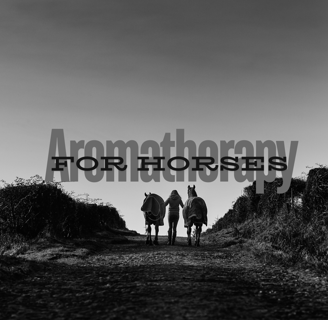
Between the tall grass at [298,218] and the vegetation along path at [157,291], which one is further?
the tall grass at [298,218]

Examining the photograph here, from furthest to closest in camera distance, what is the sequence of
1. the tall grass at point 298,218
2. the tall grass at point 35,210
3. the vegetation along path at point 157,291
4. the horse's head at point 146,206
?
the horse's head at point 146,206, the tall grass at point 35,210, the tall grass at point 298,218, the vegetation along path at point 157,291

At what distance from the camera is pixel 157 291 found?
6.27m

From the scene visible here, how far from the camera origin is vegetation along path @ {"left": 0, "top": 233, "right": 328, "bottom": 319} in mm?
5110

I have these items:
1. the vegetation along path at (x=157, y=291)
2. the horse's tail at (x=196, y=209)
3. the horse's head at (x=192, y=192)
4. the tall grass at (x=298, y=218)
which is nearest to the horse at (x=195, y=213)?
the horse's tail at (x=196, y=209)

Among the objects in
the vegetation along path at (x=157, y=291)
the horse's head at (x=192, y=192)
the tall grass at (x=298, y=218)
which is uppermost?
the horse's head at (x=192, y=192)

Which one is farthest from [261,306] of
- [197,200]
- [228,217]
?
[228,217]

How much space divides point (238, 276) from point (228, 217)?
77.6 feet

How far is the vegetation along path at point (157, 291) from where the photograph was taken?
5.11m

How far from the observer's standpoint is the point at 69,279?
7879 mm

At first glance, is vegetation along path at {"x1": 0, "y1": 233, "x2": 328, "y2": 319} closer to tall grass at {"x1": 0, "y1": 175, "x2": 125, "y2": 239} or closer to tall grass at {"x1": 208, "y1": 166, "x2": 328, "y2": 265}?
tall grass at {"x1": 208, "y1": 166, "x2": 328, "y2": 265}

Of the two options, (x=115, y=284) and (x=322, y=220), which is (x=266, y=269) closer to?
(x=322, y=220)

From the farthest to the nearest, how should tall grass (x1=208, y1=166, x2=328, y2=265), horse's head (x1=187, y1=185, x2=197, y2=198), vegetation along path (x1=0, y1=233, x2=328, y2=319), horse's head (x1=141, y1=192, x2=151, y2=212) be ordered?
horse's head (x1=187, y1=185, x2=197, y2=198) → horse's head (x1=141, y1=192, x2=151, y2=212) → tall grass (x1=208, y1=166, x2=328, y2=265) → vegetation along path (x1=0, y1=233, x2=328, y2=319)

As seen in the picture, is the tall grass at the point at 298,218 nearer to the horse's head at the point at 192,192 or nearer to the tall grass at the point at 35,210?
the horse's head at the point at 192,192

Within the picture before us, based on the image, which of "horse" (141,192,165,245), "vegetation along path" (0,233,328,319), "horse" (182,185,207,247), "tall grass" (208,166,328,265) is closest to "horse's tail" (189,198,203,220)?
"horse" (182,185,207,247)
